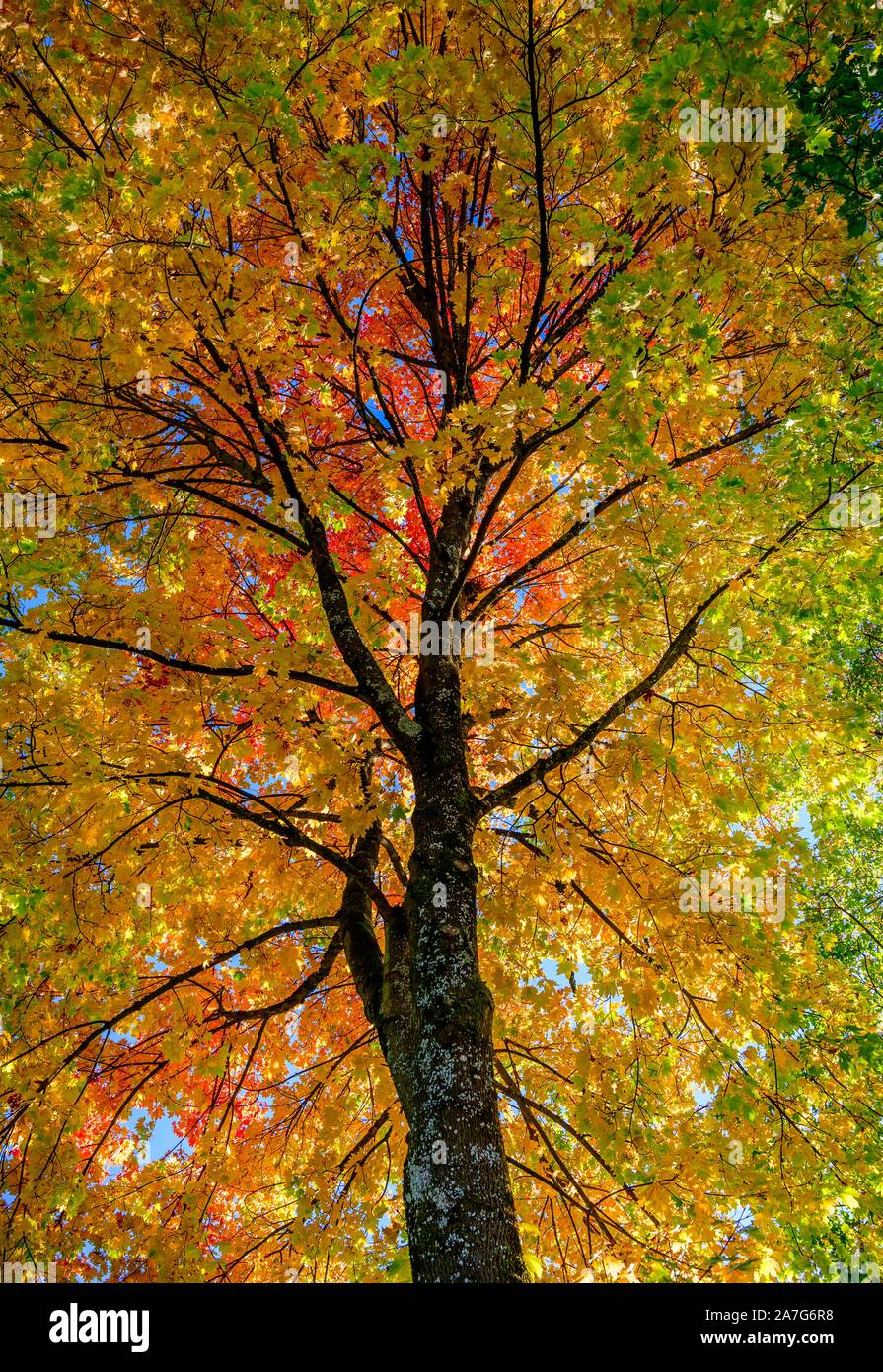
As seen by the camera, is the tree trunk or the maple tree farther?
the maple tree

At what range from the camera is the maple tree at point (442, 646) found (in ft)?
10.5

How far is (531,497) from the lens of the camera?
638cm

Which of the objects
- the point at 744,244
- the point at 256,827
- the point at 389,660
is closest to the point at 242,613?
the point at 389,660

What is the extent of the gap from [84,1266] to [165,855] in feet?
9.03

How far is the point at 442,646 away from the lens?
4.73 meters

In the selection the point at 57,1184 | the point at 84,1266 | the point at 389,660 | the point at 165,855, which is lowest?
the point at 84,1266

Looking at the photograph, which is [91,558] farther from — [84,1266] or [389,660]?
[84,1266]

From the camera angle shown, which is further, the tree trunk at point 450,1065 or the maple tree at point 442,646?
the maple tree at point 442,646

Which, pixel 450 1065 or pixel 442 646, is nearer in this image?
pixel 450 1065

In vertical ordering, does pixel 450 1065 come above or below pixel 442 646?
below

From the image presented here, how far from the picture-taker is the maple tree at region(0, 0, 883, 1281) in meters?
3.20
